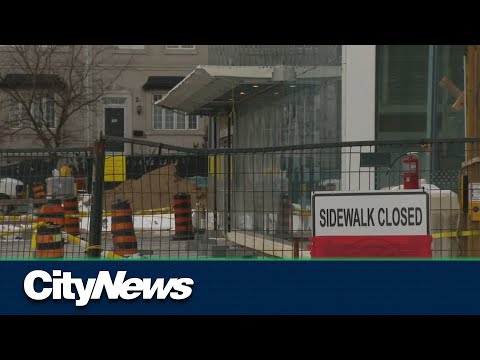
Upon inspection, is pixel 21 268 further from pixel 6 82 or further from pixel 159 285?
pixel 6 82

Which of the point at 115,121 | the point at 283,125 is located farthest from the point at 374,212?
the point at 115,121

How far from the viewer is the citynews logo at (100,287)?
247 inches

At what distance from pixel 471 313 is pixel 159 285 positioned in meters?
2.42

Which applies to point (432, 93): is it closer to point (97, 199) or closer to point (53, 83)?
point (97, 199)

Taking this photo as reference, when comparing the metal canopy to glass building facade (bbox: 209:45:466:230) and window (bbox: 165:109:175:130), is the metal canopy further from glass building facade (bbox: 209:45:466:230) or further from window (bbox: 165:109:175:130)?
window (bbox: 165:109:175:130)

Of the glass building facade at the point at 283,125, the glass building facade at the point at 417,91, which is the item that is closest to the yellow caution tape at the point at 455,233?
the glass building facade at the point at 283,125

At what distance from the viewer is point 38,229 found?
8852 millimetres

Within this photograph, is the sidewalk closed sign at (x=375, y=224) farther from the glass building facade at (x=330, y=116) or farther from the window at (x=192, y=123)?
the window at (x=192, y=123)

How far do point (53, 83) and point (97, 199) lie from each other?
837 inches

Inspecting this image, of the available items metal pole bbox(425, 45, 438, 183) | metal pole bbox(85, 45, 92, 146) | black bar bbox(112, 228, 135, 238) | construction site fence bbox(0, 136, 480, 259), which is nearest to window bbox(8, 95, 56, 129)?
metal pole bbox(85, 45, 92, 146)

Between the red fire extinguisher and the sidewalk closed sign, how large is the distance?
0.61 metres

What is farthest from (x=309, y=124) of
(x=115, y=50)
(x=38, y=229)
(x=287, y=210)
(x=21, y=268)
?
(x=115, y=50)

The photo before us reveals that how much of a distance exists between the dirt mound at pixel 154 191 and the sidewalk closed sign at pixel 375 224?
6.40 feet

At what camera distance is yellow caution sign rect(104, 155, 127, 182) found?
25.7 ft
